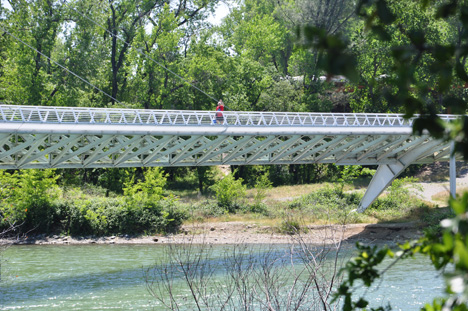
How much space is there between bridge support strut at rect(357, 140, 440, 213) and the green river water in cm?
978

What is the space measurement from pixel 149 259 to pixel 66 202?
944 cm

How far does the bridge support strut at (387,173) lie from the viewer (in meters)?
32.2

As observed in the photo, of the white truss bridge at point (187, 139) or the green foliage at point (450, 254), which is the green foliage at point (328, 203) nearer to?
the white truss bridge at point (187, 139)

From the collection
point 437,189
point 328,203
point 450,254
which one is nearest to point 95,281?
point 450,254

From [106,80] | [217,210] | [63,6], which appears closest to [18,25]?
[63,6]

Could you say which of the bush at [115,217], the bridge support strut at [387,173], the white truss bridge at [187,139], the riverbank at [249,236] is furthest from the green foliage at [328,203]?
the bush at [115,217]

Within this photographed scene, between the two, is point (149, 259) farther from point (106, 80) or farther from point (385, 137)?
point (106, 80)

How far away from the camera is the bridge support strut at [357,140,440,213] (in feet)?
106

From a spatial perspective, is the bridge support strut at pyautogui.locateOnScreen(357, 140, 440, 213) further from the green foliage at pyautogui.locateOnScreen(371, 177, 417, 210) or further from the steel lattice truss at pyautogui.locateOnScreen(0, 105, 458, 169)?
the green foliage at pyautogui.locateOnScreen(371, 177, 417, 210)

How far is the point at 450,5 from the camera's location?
3244 mm

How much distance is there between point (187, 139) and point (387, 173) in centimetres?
1357

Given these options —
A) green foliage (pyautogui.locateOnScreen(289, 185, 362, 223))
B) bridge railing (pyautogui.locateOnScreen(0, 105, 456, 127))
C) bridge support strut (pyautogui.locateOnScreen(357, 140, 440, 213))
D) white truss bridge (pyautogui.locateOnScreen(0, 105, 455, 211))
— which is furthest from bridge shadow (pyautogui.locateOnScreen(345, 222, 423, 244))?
bridge railing (pyautogui.locateOnScreen(0, 105, 456, 127))

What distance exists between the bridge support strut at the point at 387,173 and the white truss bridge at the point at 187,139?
0.20ft

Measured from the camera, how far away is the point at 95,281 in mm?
20781
